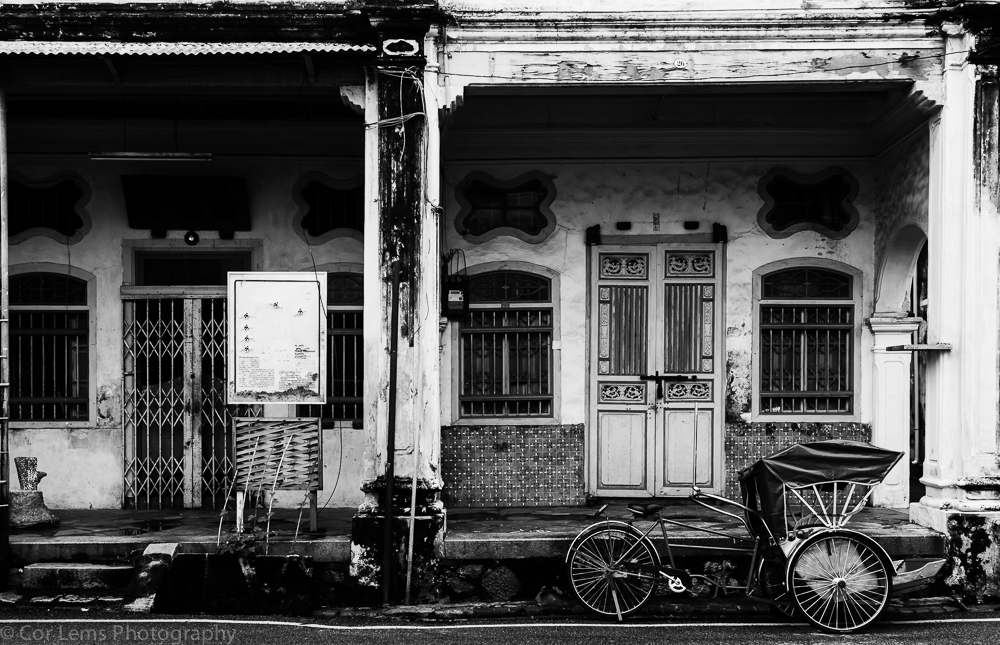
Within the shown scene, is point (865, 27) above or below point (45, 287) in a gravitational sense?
above

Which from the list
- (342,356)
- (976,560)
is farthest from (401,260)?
(976,560)

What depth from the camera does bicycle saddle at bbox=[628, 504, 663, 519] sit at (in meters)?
7.12

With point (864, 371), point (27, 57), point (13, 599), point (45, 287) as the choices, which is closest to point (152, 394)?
point (45, 287)

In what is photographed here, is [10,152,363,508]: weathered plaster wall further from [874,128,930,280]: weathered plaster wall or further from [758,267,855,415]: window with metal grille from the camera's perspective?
[874,128,930,280]: weathered plaster wall

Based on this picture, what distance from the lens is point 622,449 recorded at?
385 inches

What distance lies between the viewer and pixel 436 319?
25.1ft

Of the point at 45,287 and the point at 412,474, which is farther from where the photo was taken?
the point at 45,287

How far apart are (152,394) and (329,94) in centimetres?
357

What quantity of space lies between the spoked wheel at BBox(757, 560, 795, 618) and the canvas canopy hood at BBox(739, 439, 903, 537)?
286mm

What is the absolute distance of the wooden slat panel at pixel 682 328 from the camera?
32.0 ft

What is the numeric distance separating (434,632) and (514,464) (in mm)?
3062

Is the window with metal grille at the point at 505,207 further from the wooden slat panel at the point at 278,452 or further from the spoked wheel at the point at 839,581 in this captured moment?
the spoked wheel at the point at 839,581

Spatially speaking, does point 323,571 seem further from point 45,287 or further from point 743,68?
point 743,68

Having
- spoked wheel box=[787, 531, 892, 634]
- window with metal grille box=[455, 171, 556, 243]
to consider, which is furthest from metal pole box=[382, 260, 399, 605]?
spoked wheel box=[787, 531, 892, 634]
